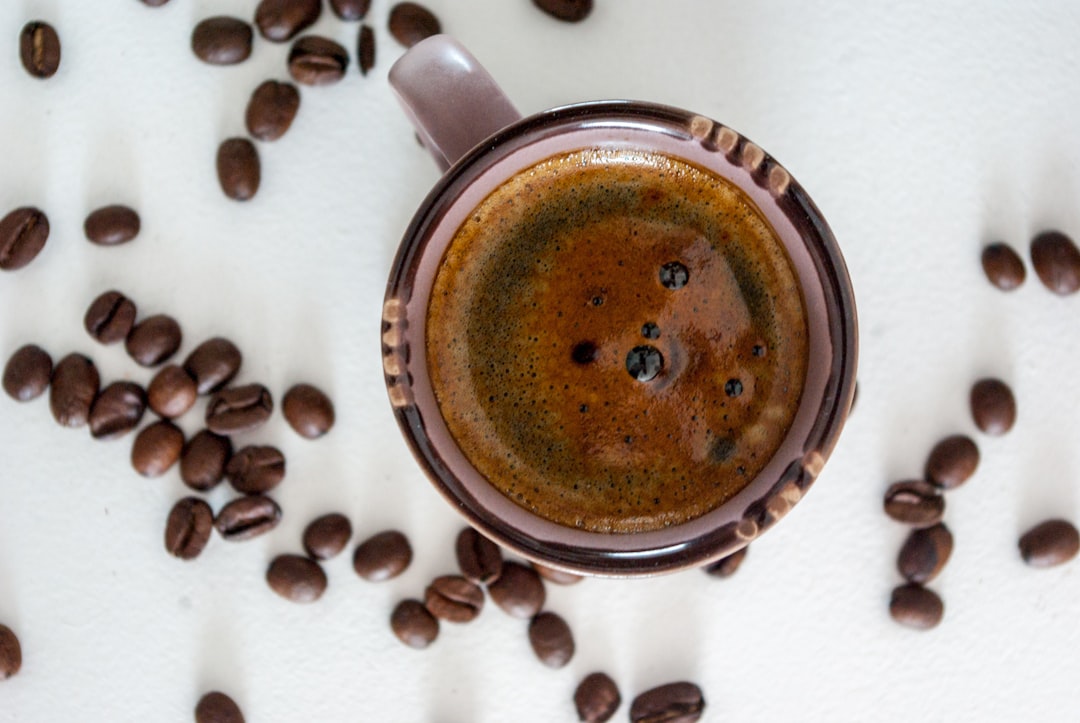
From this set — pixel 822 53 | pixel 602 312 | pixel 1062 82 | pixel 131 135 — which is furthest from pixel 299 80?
pixel 1062 82

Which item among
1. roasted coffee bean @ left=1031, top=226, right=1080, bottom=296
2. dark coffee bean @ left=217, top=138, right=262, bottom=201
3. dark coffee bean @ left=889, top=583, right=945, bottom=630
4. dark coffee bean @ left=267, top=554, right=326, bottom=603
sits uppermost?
roasted coffee bean @ left=1031, top=226, right=1080, bottom=296

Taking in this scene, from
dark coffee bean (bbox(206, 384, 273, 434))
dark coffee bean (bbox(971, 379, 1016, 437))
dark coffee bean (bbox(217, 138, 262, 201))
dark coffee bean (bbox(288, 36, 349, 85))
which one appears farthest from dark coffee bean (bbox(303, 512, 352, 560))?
dark coffee bean (bbox(971, 379, 1016, 437))

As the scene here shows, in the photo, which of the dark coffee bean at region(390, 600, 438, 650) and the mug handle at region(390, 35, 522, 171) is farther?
the dark coffee bean at region(390, 600, 438, 650)

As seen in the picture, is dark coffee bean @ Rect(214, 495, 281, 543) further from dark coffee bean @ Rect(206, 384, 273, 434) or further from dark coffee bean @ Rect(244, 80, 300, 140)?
dark coffee bean @ Rect(244, 80, 300, 140)

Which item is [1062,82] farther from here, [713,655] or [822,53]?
[713,655]

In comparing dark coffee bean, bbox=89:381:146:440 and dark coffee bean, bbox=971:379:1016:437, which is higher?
dark coffee bean, bbox=971:379:1016:437

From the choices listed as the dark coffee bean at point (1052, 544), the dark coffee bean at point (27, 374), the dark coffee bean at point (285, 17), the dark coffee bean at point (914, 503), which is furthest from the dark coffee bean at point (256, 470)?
the dark coffee bean at point (1052, 544)

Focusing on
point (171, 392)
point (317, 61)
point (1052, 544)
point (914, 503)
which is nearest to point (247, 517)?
point (171, 392)

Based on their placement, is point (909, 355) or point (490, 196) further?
point (909, 355)
